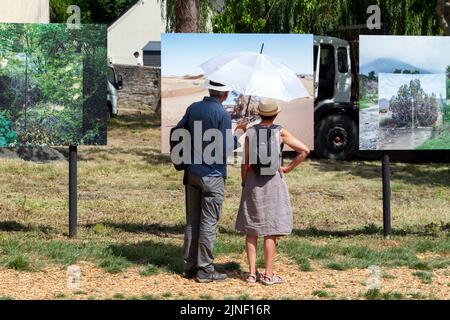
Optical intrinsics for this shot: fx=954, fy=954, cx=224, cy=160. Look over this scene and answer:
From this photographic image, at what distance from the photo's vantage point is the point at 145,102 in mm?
35562

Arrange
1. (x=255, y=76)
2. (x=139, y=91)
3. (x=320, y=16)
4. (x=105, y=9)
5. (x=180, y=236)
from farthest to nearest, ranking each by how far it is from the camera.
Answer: (x=105, y=9) < (x=139, y=91) < (x=320, y=16) < (x=180, y=236) < (x=255, y=76)

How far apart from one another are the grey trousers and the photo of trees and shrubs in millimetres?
1993

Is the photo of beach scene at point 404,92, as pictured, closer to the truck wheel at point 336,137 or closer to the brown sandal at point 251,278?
the brown sandal at point 251,278

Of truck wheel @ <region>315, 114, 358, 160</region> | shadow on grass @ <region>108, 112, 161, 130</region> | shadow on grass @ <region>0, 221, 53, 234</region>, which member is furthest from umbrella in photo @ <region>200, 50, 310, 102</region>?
shadow on grass @ <region>108, 112, 161, 130</region>

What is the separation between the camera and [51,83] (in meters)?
9.53

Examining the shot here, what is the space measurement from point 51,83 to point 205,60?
1.57m

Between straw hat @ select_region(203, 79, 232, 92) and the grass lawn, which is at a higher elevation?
straw hat @ select_region(203, 79, 232, 92)

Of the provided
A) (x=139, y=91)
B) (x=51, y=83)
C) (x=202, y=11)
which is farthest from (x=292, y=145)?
(x=139, y=91)

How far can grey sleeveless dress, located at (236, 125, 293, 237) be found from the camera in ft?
25.9
